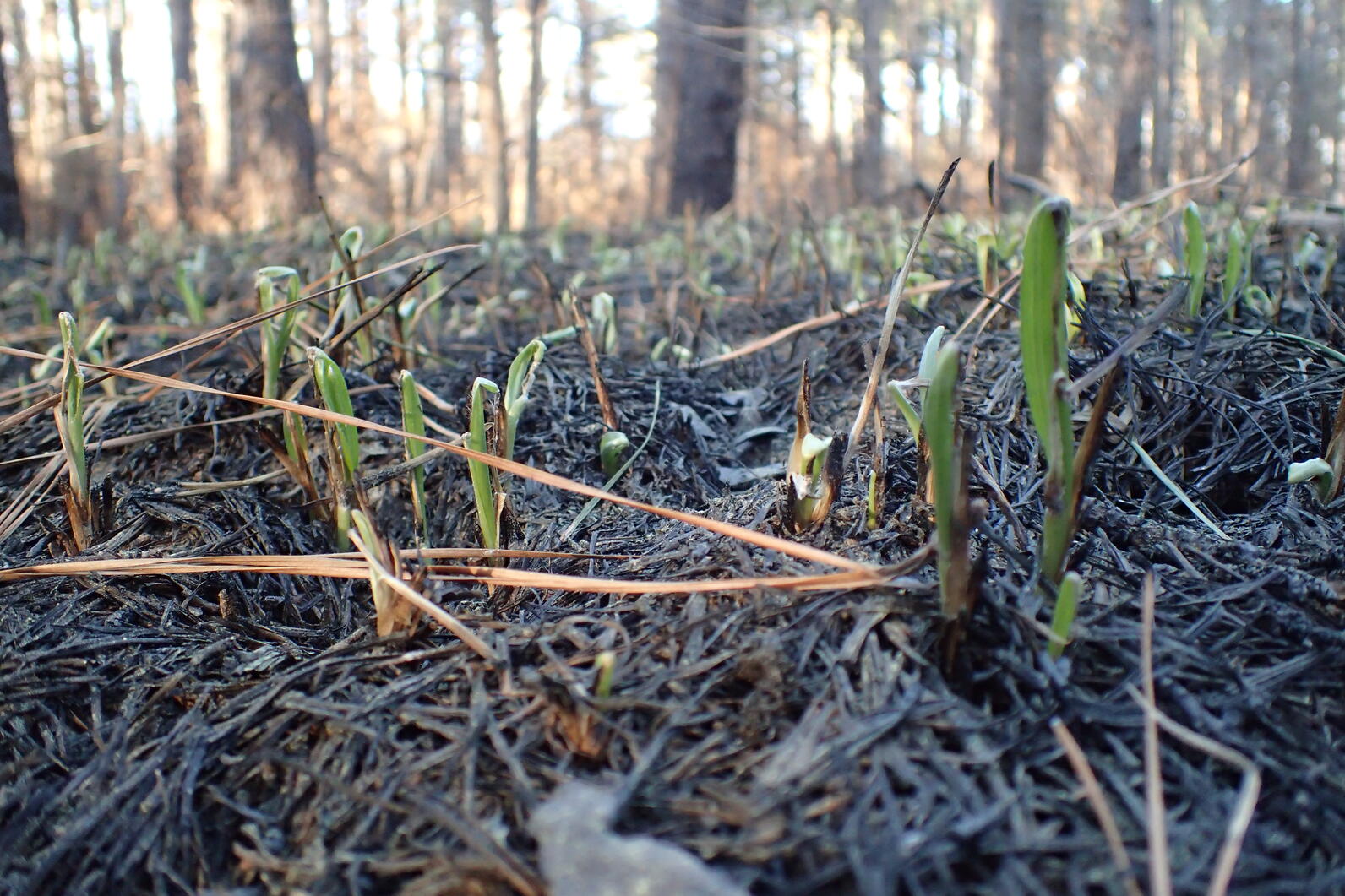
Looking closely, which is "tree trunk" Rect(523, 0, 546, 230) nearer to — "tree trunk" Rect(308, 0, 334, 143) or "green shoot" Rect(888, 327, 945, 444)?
"green shoot" Rect(888, 327, 945, 444)

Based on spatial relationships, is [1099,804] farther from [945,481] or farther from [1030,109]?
[1030,109]

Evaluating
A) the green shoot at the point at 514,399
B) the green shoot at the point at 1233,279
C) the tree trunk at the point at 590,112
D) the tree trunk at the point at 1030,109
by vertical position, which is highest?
the tree trunk at the point at 590,112

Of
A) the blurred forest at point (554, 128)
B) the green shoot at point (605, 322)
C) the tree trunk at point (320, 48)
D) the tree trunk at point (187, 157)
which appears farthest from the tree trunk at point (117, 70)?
the green shoot at point (605, 322)

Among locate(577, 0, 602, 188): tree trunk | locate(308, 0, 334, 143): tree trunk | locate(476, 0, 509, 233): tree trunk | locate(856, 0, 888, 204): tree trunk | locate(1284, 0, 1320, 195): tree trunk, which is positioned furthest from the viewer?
locate(577, 0, 602, 188): tree trunk

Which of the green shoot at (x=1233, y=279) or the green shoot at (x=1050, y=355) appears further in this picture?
the green shoot at (x=1233, y=279)

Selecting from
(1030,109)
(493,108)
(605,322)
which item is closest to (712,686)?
(605,322)

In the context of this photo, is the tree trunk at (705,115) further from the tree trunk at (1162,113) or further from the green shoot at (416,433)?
the green shoot at (416,433)

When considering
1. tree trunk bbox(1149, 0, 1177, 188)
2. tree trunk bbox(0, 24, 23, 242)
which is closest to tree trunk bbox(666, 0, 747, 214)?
tree trunk bbox(1149, 0, 1177, 188)
